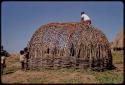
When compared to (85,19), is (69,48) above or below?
below

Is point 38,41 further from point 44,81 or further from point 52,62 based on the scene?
point 44,81

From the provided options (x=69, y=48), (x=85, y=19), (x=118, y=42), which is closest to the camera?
(x=69, y=48)

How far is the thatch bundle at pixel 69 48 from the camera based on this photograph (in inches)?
719

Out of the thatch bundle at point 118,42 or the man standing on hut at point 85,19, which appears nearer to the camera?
the man standing on hut at point 85,19

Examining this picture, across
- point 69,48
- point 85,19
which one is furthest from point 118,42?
point 69,48

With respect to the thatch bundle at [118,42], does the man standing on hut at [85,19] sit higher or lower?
higher

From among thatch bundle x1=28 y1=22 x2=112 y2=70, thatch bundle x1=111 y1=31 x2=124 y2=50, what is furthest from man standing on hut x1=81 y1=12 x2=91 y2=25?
thatch bundle x1=111 y1=31 x2=124 y2=50

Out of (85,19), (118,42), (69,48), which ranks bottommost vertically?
(69,48)

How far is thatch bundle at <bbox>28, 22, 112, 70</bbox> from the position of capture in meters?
18.2

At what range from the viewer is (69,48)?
18281 millimetres

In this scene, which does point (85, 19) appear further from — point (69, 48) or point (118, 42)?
point (118, 42)

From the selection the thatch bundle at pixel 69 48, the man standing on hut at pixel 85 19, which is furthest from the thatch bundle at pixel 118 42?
the thatch bundle at pixel 69 48

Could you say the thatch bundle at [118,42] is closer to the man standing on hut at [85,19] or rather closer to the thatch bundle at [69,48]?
the man standing on hut at [85,19]

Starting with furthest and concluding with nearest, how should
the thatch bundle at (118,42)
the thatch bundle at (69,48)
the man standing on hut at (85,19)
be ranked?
1. the thatch bundle at (118,42)
2. the man standing on hut at (85,19)
3. the thatch bundle at (69,48)
